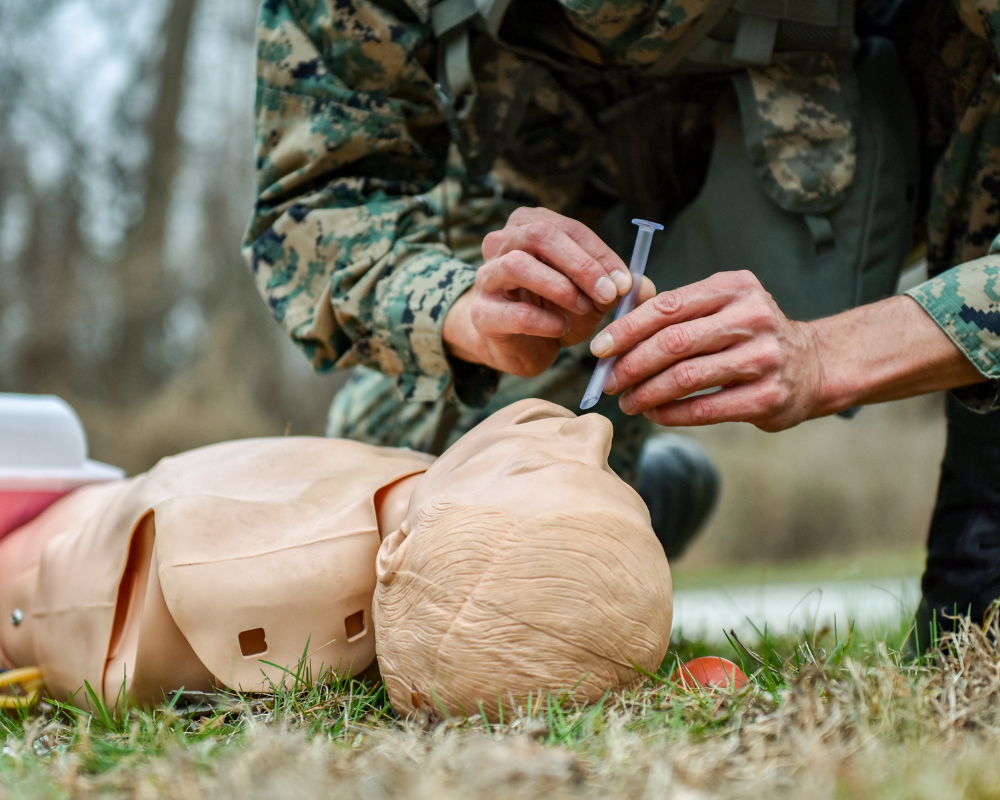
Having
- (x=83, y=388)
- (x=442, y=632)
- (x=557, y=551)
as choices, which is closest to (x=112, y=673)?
(x=442, y=632)

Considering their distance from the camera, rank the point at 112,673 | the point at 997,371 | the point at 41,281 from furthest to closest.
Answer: the point at 41,281
the point at 997,371
the point at 112,673

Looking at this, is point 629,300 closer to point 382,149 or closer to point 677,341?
point 677,341

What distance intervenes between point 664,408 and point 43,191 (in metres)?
7.18

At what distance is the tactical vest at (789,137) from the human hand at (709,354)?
741mm

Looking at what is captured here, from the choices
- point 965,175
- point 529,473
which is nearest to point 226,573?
point 529,473

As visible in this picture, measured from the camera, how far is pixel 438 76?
2211 mm

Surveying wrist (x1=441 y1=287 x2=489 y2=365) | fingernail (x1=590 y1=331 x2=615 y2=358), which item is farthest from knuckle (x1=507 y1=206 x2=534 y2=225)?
fingernail (x1=590 y1=331 x2=615 y2=358)

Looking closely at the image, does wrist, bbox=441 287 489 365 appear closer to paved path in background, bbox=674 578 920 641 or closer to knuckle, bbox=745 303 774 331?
knuckle, bbox=745 303 774 331

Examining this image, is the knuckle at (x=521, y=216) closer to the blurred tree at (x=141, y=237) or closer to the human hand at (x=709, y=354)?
the human hand at (x=709, y=354)

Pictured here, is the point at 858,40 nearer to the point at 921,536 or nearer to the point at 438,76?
the point at 438,76

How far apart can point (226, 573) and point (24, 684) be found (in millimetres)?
611

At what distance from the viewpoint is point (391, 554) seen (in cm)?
132

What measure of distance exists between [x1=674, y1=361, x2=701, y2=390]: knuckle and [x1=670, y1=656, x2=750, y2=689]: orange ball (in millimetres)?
452

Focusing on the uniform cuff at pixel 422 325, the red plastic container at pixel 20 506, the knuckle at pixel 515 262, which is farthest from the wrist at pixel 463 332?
the red plastic container at pixel 20 506
